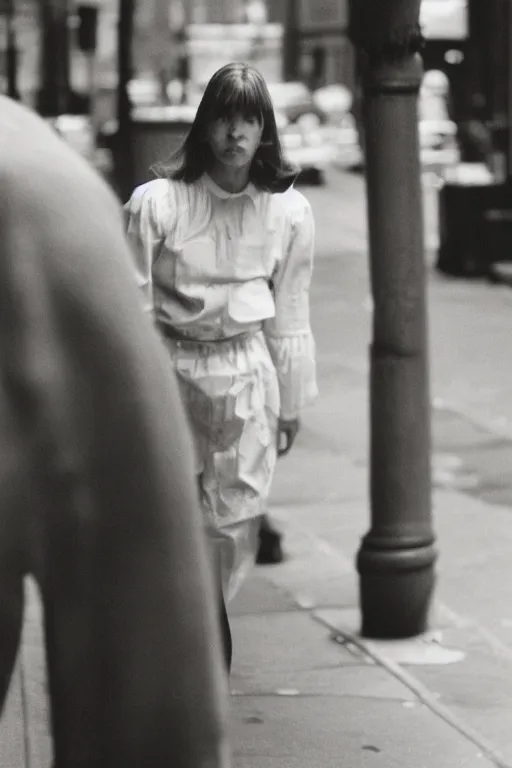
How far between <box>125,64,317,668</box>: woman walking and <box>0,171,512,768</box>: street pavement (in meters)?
0.46

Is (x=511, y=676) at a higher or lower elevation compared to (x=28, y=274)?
lower

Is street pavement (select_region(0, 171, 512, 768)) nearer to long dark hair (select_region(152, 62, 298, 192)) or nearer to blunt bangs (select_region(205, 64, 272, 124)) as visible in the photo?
long dark hair (select_region(152, 62, 298, 192))

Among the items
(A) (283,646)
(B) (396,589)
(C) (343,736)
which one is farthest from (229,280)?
(A) (283,646)

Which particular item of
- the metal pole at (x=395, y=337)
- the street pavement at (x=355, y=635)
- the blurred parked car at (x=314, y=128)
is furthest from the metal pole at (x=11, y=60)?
the metal pole at (x=395, y=337)

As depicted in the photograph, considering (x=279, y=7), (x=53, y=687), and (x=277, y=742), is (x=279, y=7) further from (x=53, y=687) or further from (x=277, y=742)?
(x=53, y=687)

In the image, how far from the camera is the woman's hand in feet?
18.5

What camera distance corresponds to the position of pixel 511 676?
6062 mm

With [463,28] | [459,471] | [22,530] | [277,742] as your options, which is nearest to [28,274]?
[22,530]

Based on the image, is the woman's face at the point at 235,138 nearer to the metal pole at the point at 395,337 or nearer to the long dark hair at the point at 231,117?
the long dark hair at the point at 231,117

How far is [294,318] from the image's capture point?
5.54 m

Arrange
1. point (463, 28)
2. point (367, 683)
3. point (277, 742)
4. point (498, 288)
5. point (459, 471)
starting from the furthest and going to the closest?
point (463, 28), point (498, 288), point (459, 471), point (367, 683), point (277, 742)

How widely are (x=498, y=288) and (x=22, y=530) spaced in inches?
736

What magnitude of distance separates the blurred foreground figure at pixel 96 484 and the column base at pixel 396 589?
17.3 feet

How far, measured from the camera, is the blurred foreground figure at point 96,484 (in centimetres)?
104
